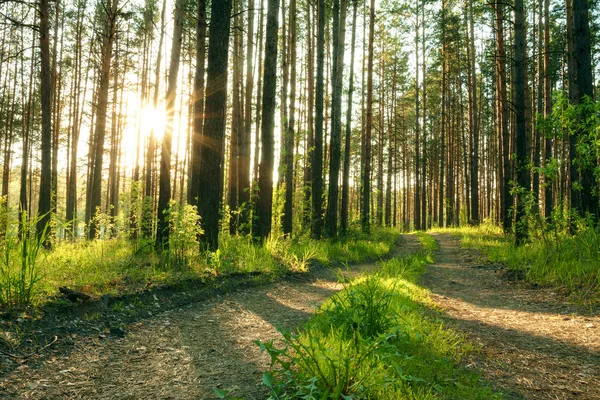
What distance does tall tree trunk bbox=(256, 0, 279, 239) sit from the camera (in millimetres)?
8953

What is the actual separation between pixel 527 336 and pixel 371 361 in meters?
2.50

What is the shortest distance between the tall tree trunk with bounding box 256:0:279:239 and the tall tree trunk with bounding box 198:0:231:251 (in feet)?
6.67

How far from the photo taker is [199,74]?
31.4 feet

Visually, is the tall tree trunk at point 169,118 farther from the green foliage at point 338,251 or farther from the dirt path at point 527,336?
the dirt path at point 527,336

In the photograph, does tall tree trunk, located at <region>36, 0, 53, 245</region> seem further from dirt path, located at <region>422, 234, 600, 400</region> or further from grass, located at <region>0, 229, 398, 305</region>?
dirt path, located at <region>422, 234, 600, 400</region>

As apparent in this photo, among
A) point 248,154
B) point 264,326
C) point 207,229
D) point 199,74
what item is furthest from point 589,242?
point 248,154

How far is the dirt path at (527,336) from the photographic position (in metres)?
2.58

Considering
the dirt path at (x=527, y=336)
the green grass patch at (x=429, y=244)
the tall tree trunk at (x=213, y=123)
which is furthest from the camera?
the green grass patch at (x=429, y=244)

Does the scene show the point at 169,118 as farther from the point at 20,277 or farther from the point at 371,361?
the point at 371,361

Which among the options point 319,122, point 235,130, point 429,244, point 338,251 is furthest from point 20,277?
point 429,244

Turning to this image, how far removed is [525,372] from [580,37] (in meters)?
8.59

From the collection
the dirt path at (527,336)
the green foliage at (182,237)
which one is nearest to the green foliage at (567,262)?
the dirt path at (527,336)

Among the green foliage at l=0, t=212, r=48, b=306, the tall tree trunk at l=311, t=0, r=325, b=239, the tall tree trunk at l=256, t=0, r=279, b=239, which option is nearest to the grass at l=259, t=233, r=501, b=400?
the green foliage at l=0, t=212, r=48, b=306

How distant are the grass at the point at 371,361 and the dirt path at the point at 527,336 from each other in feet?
1.04
